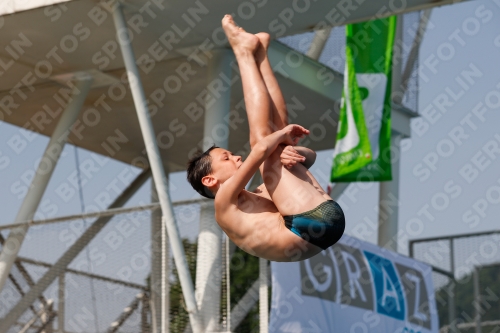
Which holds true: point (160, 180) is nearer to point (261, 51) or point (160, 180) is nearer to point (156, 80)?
point (156, 80)

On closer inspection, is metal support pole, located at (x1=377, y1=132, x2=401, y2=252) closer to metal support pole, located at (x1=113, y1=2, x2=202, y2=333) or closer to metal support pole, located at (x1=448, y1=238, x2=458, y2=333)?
metal support pole, located at (x1=448, y1=238, x2=458, y2=333)

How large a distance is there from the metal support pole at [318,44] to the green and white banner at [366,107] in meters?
0.79

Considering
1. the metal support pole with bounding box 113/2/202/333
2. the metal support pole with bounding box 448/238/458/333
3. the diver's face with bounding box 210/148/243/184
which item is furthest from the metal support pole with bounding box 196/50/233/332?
the diver's face with bounding box 210/148/243/184

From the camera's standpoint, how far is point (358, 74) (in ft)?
40.5

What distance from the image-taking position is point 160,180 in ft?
34.9

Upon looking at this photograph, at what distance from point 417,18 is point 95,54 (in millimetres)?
5248

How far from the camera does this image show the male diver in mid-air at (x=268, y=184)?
5.82 m

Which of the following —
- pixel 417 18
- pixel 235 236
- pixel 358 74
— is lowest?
pixel 235 236

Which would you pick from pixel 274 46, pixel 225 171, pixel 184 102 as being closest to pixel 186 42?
pixel 274 46

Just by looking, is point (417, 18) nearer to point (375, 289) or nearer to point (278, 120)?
point (375, 289)

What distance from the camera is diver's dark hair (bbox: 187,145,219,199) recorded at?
621 centimetres

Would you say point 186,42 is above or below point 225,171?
above

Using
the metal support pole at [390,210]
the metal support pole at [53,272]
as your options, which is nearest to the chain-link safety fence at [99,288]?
the metal support pole at [53,272]

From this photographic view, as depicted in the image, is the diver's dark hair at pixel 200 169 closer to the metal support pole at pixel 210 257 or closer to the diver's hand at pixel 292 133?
the diver's hand at pixel 292 133
